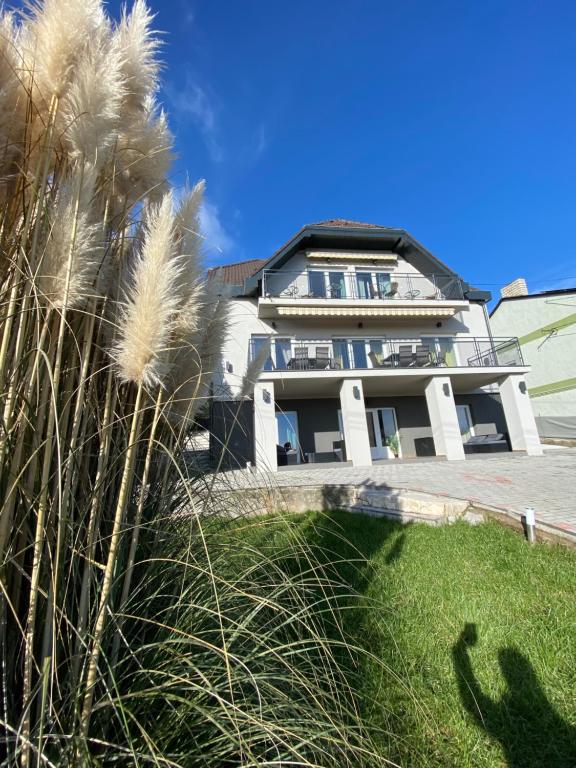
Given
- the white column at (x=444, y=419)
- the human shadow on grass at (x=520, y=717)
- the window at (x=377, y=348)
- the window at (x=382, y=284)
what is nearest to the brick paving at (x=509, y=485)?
the human shadow on grass at (x=520, y=717)

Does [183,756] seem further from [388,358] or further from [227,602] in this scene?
[388,358]

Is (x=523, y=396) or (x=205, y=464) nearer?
(x=205, y=464)

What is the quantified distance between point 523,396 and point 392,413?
16.5 feet

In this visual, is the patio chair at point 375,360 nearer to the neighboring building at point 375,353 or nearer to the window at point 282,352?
the neighboring building at point 375,353

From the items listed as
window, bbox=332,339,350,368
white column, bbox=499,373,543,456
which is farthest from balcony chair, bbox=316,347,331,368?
white column, bbox=499,373,543,456

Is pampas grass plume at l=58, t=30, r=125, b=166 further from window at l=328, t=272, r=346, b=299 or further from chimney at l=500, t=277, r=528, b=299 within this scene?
chimney at l=500, t=277, r=528, b=299

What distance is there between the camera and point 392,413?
16.1 metres

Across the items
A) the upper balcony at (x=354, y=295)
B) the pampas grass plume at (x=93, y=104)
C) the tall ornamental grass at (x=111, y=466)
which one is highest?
the upper balcony at (x=354, y=295)

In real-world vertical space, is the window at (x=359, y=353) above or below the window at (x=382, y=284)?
below

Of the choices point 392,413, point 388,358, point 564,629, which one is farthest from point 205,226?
point 392,413

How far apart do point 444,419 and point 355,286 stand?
707cm

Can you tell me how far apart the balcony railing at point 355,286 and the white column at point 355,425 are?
480cm

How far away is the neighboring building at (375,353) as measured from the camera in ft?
43.3

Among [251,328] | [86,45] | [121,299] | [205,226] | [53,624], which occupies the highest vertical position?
[251,328]
